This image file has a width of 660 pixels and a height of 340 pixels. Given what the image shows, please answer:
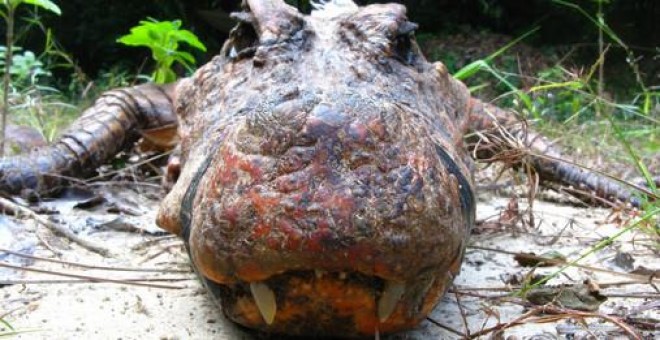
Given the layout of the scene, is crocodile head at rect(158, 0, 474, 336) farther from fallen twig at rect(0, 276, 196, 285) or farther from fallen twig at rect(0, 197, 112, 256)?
fallen twig at rect(0, 197, 112, 256)

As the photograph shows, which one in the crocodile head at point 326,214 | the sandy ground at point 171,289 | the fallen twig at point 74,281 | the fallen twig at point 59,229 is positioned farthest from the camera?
the fallen twig at point 59,229

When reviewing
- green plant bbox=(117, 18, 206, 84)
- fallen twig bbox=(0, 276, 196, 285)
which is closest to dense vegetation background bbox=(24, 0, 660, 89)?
green plant bbox=(117, 18, 206, 84)

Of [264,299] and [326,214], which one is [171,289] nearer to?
[264,299]

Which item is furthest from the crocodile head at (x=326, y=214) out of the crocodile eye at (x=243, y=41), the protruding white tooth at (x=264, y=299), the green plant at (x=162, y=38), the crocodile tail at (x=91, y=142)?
the green plant at (x=162, y=38)

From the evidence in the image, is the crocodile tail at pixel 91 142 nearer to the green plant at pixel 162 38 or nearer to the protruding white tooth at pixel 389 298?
the green plant at pixel 162 38

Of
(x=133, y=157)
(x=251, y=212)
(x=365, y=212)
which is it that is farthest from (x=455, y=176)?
(x=133, y=157)

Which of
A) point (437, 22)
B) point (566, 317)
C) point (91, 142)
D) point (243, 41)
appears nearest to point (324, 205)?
point (566, 317)
